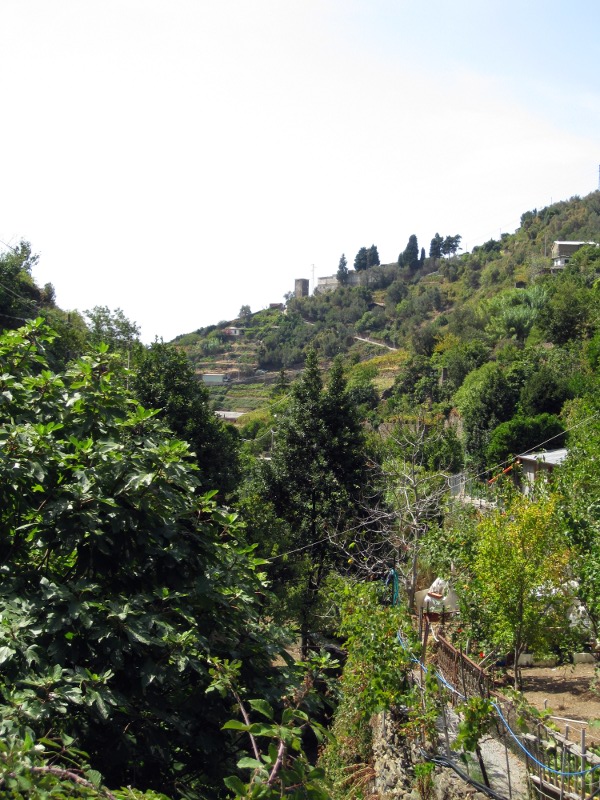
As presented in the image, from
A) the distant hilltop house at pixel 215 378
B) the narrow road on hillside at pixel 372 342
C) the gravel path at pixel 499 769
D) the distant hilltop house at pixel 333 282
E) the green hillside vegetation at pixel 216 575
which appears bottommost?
the gravel path at pixel 499 769

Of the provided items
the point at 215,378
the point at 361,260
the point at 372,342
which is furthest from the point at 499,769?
the point at 361,260

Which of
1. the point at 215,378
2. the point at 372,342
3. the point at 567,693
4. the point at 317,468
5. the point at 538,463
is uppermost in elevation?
the point at 372,342

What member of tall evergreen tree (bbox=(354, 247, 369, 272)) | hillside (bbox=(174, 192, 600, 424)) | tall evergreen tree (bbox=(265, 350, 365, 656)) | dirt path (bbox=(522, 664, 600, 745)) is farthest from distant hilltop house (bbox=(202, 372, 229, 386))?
dirt path (bbox=(522, 664, 600, 745))

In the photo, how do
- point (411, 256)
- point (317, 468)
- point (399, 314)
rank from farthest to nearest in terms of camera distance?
point (411, 256) < point (399, 314) < point (317, 468)

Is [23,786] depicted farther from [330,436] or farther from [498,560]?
[330,436]

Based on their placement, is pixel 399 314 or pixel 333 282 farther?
pixel 333 282

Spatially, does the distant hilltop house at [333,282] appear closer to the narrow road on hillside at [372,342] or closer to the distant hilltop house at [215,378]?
the narrow road on hillside at [372,342]

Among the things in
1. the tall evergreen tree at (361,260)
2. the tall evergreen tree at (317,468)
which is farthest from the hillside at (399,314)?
the tall evergreen tree at (317,468)

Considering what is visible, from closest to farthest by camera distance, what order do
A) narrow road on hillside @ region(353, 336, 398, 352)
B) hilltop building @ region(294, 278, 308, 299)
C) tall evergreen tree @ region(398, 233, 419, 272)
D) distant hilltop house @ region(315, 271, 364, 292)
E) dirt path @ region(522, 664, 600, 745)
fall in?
dirt path @ region(522, 664, 600, 745) → narrow road on hillside @ region(353, 336, 398, 352) → tall evergreen tree @ region(398, 233, 419, 272) → distant hilltop house @ region(315, 271, 364, 292) → hilltop building @ region(294, 278, 308, 299)

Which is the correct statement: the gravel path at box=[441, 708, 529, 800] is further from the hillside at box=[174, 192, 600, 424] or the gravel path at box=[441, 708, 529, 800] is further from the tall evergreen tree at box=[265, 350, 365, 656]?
the hillside at box=[174, 192, 600, 424]

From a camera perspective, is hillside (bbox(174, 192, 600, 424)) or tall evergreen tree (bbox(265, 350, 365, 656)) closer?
tall evergreen tree (bbox(265, 350, 365, 656))

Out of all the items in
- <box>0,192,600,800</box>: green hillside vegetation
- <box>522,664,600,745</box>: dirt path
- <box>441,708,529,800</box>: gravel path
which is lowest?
<box>522,664,600,745</box>: dirt path

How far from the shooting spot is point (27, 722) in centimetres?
326

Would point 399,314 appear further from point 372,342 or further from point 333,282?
point 333,282
